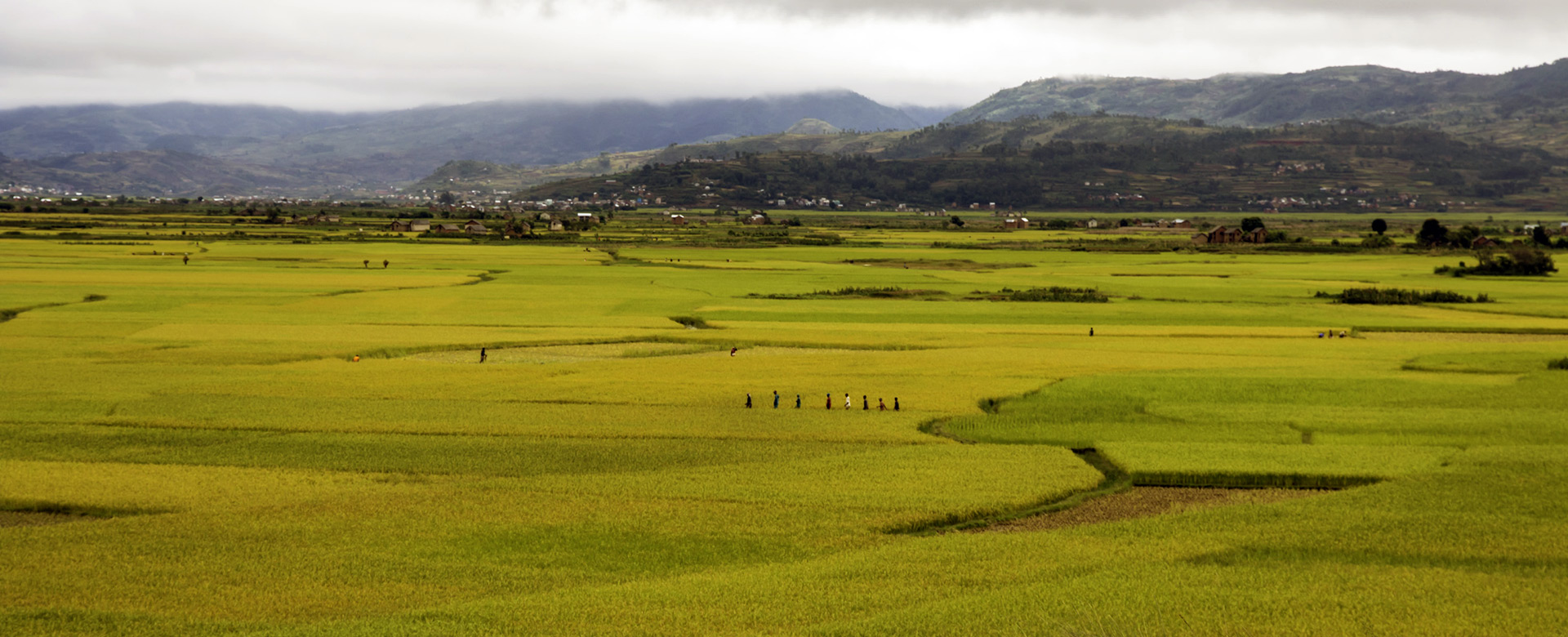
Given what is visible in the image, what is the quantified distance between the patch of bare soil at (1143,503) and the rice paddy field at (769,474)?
0.63 feet

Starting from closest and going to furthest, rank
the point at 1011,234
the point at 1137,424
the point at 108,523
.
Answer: the point at 108,523
the point at 1137,424
the point at 1011,234

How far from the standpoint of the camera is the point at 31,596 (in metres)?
17.0

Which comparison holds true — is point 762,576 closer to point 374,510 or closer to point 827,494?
point 827,494

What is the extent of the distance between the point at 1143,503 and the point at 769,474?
8712 millimetres

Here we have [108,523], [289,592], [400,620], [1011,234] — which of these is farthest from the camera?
[1011,234]

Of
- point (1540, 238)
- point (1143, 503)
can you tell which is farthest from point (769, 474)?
point (1540, 238)

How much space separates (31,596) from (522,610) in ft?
26.7

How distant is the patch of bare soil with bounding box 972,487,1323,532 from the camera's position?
883 inches

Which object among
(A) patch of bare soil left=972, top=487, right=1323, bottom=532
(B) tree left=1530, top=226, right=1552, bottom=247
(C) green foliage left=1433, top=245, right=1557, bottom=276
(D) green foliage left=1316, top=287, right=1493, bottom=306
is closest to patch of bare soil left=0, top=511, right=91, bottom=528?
(A) patch of bare soil left=972, top=487, right=1323, bottom=532

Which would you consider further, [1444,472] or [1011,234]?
[1011,234]

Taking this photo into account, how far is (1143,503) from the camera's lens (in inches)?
945

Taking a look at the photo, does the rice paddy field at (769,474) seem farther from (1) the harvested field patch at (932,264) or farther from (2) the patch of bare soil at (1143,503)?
(1) the harvested field patch at (932,264)

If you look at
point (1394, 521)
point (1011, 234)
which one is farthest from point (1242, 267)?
point (1394, 521)

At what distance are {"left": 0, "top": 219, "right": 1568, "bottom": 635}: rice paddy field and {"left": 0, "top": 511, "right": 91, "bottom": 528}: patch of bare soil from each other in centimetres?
15
